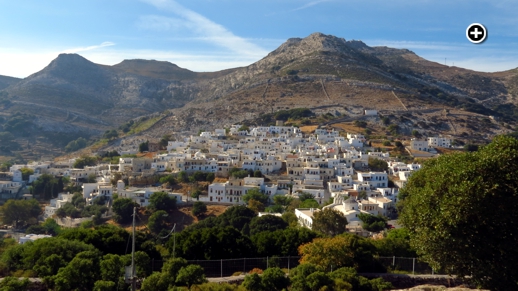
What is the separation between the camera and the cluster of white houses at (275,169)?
98.3 feet

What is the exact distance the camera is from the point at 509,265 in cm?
1048

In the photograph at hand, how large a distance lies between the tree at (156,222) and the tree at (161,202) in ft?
5.39

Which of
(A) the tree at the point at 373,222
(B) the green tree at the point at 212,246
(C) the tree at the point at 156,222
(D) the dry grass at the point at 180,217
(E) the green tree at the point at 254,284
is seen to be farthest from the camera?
(D) the dry grass at the point at 180,217

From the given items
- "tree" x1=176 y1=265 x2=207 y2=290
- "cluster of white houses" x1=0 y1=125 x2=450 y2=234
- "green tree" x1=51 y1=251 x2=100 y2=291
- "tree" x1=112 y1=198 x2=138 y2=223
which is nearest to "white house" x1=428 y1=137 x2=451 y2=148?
"cluster of white houses" x1=0 y1=125 x2=450 y2=234

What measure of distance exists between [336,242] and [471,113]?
5482 cm

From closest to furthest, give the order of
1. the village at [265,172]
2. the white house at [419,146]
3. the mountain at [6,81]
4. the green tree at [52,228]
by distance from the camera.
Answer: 1. the green tree at [52,228]
2. the village at [265,172]
3. the white house at [419,146]
4. the mountain at [6,81]

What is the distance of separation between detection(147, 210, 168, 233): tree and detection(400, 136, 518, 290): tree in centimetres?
1789

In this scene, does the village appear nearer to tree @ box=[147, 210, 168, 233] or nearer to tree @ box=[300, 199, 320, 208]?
tree @ box=[300, 199, 320, 208]

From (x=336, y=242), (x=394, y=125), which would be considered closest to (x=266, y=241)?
(x=336, y=242)

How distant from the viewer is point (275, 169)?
35562 millimetres

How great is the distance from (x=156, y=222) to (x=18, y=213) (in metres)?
9.63

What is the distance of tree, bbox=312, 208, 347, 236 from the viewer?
21219 millimetres

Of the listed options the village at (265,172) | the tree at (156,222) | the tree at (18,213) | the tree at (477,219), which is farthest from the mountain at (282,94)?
the tree at (477,219)

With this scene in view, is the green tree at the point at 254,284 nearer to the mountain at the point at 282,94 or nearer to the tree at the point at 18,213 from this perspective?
the tree at the point at 18,213
